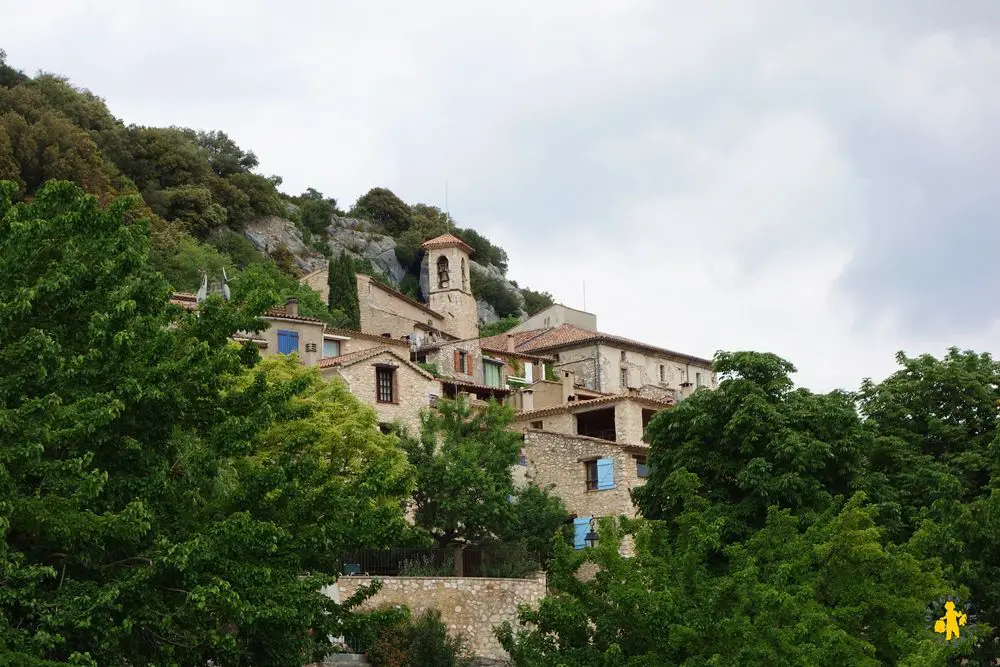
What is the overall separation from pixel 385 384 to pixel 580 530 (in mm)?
8807

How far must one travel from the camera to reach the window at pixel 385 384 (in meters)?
48.9

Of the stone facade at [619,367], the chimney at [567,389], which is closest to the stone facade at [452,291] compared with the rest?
the stone facade at [619,367]

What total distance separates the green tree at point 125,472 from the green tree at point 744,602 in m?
5.69

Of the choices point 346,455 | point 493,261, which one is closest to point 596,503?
point 346,455

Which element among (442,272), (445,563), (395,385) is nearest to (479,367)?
(395,385)

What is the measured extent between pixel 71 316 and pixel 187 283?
2068 inches

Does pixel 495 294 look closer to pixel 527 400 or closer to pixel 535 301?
pixel 535 301

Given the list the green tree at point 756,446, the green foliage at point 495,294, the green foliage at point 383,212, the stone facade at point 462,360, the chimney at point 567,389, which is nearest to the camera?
the green tree at point 756,446

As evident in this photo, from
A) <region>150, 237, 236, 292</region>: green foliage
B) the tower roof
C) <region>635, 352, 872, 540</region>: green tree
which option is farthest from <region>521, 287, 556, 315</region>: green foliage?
<region>635, 352, 872, 540</region>: green tree

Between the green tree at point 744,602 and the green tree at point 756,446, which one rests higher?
the green tree at point 756,446

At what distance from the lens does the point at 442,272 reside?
304 feet

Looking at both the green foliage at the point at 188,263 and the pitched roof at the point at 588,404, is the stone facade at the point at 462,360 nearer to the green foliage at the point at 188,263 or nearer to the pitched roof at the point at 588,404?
the pitched roof at the point at 588,404

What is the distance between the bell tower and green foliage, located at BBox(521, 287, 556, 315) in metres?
23.2

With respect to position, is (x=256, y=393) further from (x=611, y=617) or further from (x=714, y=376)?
(x=714, y=376)
